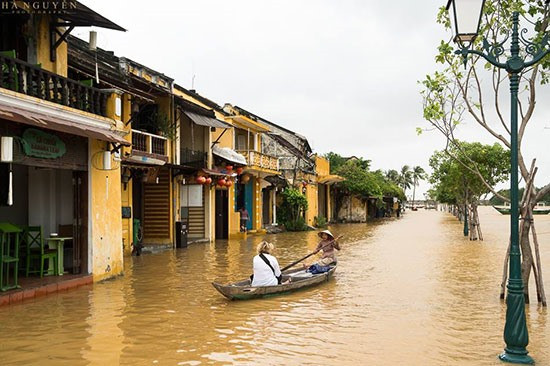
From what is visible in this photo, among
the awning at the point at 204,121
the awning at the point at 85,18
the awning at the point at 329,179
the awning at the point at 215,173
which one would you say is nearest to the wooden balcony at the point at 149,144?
the awning at the point at 204,121

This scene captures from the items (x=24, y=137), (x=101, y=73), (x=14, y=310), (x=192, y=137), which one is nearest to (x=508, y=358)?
(x=14, y=310)

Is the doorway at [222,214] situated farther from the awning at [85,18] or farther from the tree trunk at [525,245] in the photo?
the tree trunk at [525,245]

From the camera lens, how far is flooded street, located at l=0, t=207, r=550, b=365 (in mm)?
7129

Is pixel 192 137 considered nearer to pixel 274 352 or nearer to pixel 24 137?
pixel 24 137

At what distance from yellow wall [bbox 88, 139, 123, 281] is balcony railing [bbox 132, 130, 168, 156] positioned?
15.3 ft

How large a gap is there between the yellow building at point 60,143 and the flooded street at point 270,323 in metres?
1.24

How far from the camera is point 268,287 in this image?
10.8 meters

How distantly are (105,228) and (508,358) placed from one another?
358 inches

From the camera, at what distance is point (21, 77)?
9945 millimetres

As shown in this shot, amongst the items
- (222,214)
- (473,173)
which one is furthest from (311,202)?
(473,173)

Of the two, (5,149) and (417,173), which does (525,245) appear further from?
(417,173)

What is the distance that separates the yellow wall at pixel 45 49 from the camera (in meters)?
11.3

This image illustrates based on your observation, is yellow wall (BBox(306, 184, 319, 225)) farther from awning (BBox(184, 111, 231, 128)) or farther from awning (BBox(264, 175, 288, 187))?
awning (BBox(184, 111, 231, 128))

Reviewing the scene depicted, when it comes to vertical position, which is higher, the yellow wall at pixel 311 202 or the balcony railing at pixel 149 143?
the balcony railing at pixel 149 143
